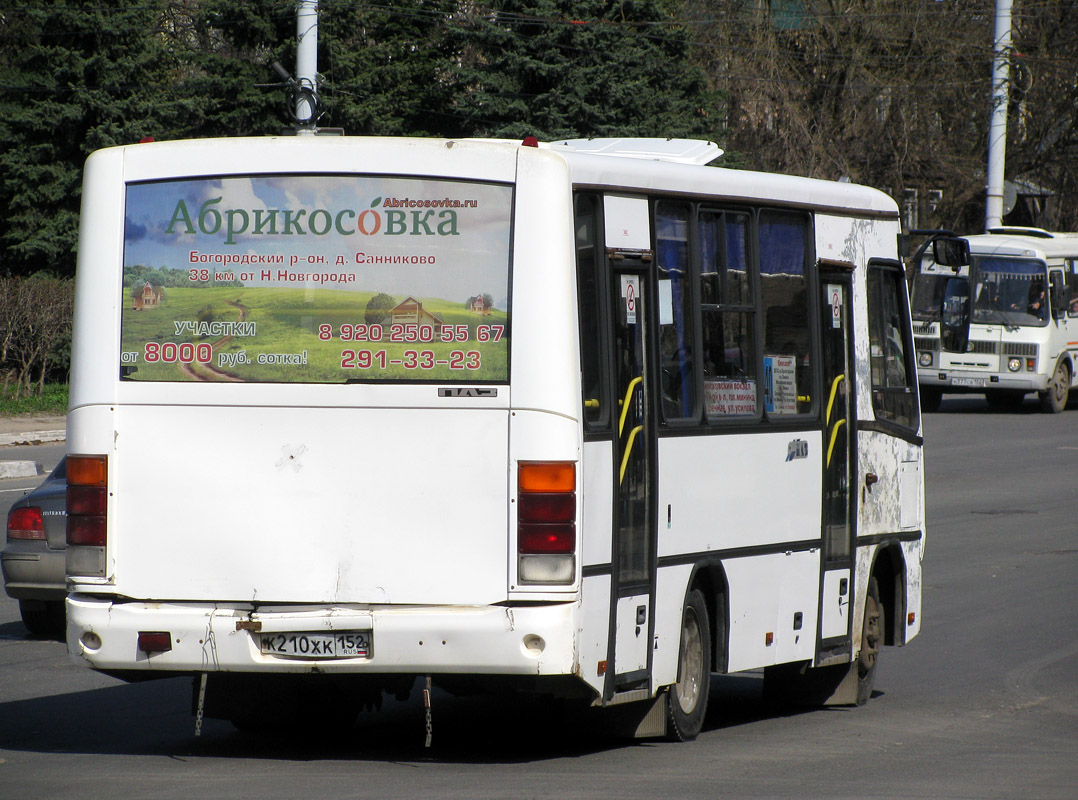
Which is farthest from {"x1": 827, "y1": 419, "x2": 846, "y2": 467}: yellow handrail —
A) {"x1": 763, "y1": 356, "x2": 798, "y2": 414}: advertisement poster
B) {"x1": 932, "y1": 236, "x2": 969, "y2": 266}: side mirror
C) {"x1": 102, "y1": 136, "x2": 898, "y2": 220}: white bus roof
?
{"x1": 932, "y1": 236, "x2": 969, "y2": 266}: side mirror

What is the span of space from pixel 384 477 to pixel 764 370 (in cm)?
222

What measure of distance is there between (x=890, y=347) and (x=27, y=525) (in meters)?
5.22

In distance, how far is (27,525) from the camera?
10.3 metres

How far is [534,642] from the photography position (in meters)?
6.38

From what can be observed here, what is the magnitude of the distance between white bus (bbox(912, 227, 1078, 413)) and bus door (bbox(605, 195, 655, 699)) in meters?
24.3

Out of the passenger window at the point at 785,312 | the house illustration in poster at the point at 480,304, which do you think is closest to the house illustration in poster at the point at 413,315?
the house illustration in poster at the point at 480,304

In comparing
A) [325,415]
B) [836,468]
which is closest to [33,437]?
[836,468]

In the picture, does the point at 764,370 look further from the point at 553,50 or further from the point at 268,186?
the point at 553,50

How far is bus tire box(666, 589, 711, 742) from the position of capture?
7484mm

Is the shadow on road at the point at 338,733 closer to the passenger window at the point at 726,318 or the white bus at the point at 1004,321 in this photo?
the passenger window at the point at 726,318

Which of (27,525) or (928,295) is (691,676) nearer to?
(27,525)

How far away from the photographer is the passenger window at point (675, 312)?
7.29 m

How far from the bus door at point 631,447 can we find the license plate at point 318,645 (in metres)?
1.00

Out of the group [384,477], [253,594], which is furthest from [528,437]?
[253,594]
